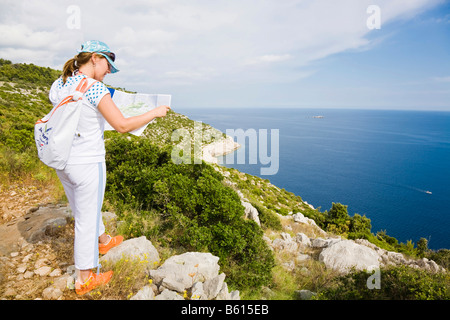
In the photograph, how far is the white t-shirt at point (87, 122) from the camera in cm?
185

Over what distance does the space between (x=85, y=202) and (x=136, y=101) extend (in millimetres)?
1161

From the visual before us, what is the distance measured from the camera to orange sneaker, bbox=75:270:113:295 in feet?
7.55

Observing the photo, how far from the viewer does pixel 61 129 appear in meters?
1.80

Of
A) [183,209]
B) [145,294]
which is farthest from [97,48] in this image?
[183,209]

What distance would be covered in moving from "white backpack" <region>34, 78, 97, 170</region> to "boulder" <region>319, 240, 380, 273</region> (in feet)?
20.4

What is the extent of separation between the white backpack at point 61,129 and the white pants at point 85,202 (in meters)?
0.14

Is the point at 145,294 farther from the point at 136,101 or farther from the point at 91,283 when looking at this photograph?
the point at 136,101

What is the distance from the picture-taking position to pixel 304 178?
Result: 204 feet

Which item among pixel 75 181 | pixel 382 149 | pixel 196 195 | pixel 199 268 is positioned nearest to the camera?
pixel 75 181

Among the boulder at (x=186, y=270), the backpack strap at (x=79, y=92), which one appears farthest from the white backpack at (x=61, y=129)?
the boulder at (x=186, y=270)

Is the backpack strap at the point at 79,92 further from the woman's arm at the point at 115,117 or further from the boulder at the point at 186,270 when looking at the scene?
the boulder at the point at 186,270
